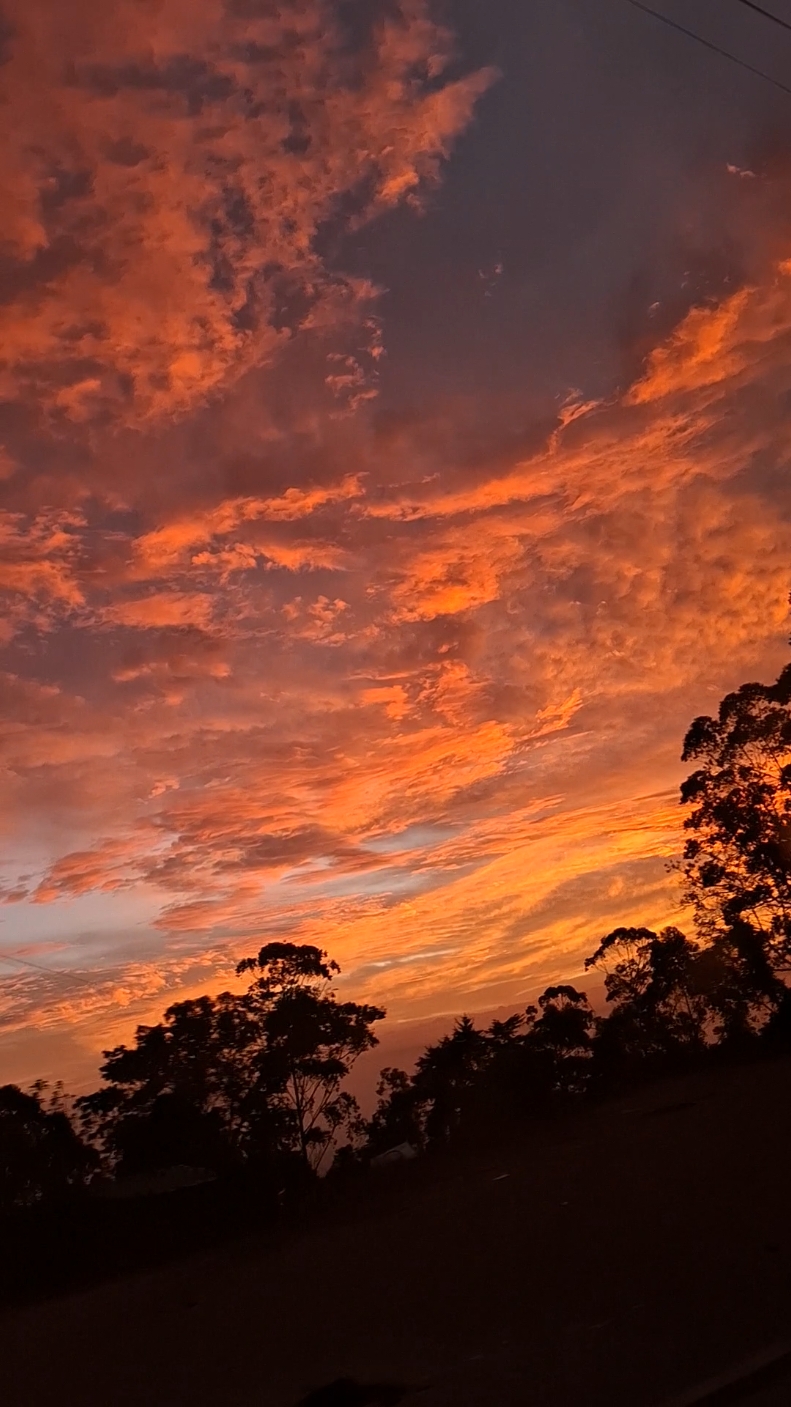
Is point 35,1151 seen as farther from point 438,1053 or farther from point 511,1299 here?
point 511,1299

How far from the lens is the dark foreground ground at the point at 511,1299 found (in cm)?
805

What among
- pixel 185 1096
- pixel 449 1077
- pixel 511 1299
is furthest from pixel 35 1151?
pixel 511 1299

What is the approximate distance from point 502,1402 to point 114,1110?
34.7 m

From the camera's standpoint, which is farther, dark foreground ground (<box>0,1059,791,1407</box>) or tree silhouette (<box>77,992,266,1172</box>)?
tree silhouette (<box>77,992,266,1172</box>)

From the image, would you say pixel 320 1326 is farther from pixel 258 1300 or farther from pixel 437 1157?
pixel 437 1157

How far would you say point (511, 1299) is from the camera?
1122 cm

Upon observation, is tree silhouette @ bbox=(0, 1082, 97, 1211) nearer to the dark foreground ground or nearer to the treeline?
the treeline

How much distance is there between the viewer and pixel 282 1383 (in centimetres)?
1085

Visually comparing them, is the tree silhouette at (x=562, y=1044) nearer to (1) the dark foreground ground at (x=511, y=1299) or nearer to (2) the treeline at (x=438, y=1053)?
(2) the treeline at (x=438, y=1053)

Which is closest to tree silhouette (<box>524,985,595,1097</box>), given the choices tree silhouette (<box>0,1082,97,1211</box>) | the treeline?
the treeline

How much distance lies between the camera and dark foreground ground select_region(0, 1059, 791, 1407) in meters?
8.05

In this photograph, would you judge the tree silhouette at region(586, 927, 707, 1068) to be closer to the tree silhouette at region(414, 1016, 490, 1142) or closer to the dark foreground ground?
the tree silhouette at region(414, 1016, 490, 1142)

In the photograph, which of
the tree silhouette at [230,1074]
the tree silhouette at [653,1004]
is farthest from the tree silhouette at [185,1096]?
the tree silhouette at [653,1004]

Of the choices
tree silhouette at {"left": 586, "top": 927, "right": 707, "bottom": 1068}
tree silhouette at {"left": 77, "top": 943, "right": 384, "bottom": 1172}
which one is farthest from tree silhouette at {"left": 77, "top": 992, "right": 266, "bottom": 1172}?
tree silhouette at {"left": 586, "top": 927, "right": 707, "bottom": 1068}
